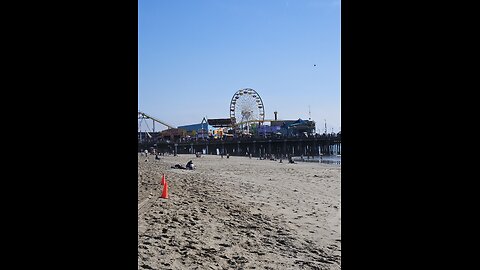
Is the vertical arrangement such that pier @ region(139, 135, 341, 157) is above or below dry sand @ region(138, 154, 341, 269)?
above

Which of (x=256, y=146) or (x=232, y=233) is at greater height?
(x=256, y=146)

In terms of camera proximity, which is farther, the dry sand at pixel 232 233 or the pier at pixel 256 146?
the pier at pixel 256 146

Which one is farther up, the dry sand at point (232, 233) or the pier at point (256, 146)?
the pier at point (256, 146)

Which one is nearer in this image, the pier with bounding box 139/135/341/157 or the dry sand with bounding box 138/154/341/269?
the dry sand with bounding box 138/154/341/269

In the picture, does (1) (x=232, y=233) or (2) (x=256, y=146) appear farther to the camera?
(2) (x=256, y=146)
